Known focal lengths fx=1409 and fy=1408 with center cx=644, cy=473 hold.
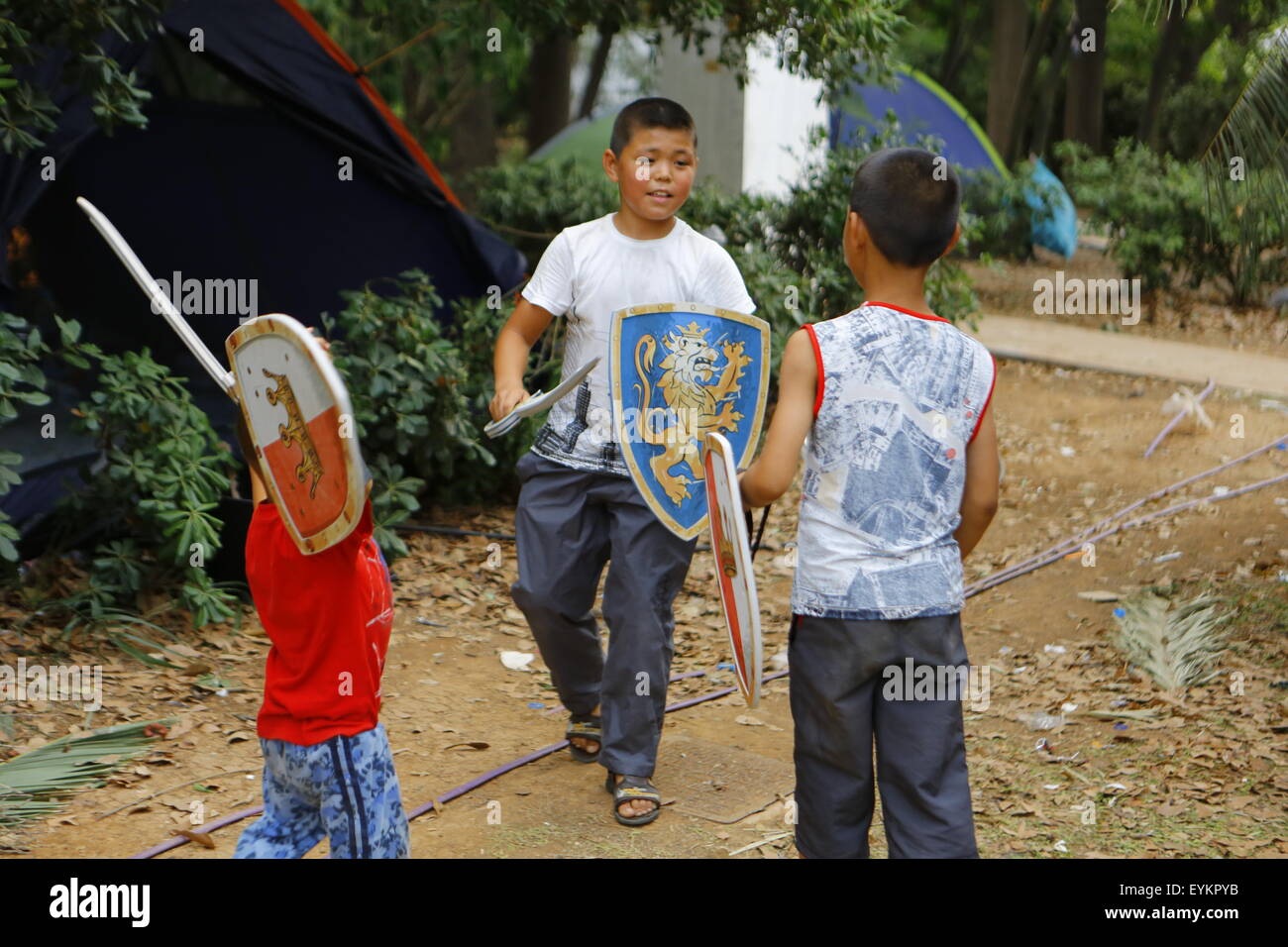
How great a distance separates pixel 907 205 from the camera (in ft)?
8.97

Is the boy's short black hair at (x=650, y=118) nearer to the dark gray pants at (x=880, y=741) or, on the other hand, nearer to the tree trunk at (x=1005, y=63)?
the dark gray pants at (x=880, y=741)

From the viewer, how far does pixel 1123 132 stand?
32.8 meters

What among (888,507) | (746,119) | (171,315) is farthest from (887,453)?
(746,119)

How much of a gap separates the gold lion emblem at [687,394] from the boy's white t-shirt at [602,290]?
0.74 ft

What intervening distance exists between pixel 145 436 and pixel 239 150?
3.02 metres

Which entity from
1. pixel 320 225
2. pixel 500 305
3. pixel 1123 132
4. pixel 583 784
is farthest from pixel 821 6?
pixel 1123 132

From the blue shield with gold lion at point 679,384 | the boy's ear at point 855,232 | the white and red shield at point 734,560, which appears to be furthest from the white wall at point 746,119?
the white and red shield at point 734,560

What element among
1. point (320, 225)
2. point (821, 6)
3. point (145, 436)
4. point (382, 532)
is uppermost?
point (821, 6)

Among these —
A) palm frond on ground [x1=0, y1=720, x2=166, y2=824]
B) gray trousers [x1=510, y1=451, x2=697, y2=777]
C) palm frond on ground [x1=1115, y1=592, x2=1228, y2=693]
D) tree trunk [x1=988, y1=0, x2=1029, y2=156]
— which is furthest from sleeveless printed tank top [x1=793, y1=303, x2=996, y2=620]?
tree trunk [x1=988, y1=0, x2=1029, y2=156]

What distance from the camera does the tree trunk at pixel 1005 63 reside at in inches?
887

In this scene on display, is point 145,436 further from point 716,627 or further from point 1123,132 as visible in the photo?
point 1123,132

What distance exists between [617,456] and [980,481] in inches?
46.5

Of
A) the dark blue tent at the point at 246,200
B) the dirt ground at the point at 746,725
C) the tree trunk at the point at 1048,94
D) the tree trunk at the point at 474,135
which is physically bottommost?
the dirt ground at the point at 746,725

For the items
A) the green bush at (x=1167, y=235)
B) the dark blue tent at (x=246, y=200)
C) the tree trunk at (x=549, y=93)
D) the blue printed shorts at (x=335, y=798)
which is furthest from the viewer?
the tree trunk at (x=549, y=93)
